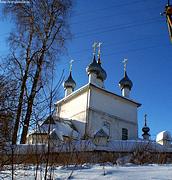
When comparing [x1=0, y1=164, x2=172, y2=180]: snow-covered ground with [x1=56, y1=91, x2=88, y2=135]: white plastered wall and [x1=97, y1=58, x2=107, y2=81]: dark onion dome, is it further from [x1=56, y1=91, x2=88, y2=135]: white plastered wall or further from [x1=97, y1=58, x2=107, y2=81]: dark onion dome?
[x1=97, y1=58, x2=107, y2=81]: dark onion dome

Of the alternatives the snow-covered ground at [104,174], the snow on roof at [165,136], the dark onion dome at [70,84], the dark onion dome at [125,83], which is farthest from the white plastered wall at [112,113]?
the snow-covered ground at [104,174]

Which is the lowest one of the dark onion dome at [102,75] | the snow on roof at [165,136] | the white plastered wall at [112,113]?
the snow on roof at [165,136]

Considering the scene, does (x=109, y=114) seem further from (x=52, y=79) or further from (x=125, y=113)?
(x=52, y=79)

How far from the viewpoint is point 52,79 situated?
5035 millimetres

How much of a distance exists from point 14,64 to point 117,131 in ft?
53.1

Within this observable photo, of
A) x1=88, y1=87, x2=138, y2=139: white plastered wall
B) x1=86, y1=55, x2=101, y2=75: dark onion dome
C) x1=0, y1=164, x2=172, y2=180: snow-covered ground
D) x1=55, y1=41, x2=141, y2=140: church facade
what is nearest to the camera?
x1=0, y1=164, x2=172, y2=180: snow-covered ground

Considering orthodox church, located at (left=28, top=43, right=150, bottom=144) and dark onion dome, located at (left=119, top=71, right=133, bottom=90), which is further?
dark onion dome, located at (left=119, top=71, right=133, bottom=90)

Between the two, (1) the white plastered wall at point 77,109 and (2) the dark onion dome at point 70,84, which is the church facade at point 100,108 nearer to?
(1) the white plastered wall at point 77,109

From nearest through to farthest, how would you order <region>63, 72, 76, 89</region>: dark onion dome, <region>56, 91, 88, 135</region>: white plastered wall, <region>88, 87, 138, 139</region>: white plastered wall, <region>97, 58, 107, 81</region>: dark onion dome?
<region>56, 91, 88, 135</region>: white plastered wall, <region>88, 87, 138, 139</region>: white plastered wall, <region>97, 58, 107, 81</region>: dark onion dome, <region>63, 72, 76, 89</region>: dark onion dome

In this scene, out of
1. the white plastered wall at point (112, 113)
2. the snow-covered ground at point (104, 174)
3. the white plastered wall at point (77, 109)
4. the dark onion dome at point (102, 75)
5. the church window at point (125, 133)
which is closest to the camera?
the snow-covered ground at point (104, 174)

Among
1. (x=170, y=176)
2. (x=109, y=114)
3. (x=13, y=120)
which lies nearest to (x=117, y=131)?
(x=109, y=114)

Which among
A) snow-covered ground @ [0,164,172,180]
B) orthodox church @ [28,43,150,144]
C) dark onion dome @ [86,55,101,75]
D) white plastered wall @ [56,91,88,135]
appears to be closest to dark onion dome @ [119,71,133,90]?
orthodox church @ [28,43,150,144]

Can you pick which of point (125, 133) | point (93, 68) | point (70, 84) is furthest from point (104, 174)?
point (70, 84)

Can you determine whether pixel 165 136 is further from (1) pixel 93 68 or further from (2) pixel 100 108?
(1) pixel 93 68
